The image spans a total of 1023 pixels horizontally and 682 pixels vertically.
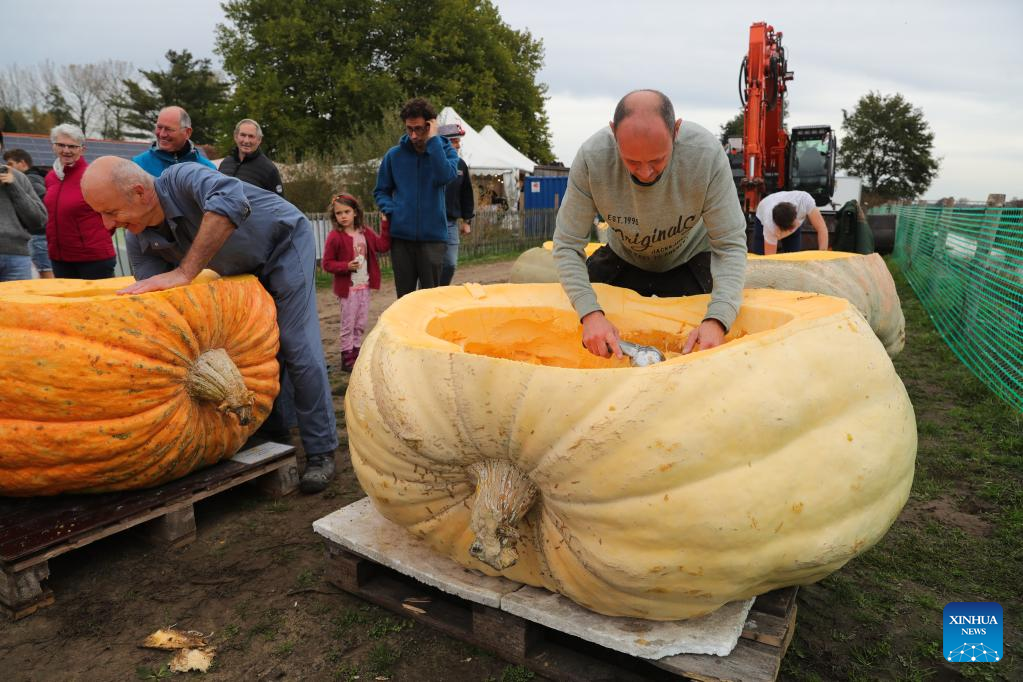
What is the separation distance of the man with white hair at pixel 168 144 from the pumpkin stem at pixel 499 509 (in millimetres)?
3037

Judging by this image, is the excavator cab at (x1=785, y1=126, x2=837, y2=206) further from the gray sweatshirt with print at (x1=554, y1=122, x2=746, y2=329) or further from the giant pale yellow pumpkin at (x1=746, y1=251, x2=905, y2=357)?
the gray sweatshirt with print at (x1=554, y1=122, x2=746, y2=329)

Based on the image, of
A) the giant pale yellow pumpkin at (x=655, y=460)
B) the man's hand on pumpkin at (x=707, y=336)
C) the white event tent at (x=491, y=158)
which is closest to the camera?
the giant pale yellow pumpkin at (x=655, y=460)

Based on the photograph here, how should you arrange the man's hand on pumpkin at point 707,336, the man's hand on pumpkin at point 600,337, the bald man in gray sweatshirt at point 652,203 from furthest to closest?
the man's hand on pumpkin at point 600,337, the man's hand on pumpkin at point 707,336, the bald man in gray sweatshirt at point 652,203

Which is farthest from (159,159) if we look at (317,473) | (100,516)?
(100,516)

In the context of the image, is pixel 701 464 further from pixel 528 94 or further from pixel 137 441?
pixel 528 94

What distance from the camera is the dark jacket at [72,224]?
15.4 feet

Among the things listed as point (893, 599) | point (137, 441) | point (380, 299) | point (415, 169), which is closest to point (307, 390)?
point (137, 441)

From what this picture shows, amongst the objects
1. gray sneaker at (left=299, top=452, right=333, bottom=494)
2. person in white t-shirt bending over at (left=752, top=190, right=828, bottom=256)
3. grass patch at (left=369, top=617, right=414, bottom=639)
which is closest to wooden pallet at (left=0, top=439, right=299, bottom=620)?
gray sneaker at (left=299, top=452, right=333, bottom=494)

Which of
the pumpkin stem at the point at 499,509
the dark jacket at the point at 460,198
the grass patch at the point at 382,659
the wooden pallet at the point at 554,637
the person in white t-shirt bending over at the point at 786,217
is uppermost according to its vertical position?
the dark jacket at the point at 460,198

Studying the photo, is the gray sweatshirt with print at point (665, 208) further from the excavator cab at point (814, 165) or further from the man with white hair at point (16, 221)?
the excavator cab at point (814, 165)

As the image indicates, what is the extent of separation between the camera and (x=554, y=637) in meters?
2.04

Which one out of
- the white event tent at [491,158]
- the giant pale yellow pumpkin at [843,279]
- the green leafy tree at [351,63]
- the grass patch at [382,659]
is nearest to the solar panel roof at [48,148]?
the white event tent at [491,158]

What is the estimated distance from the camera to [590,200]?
2475mm

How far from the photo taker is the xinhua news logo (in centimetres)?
207
